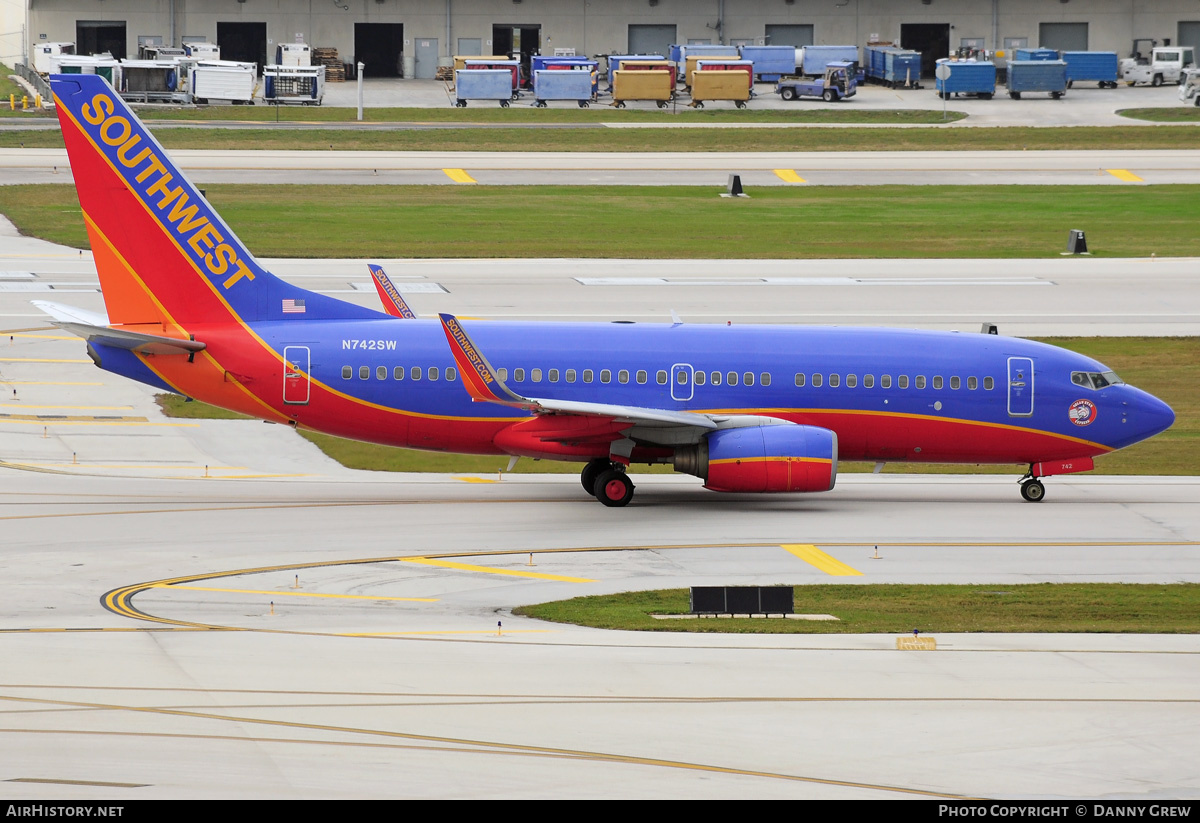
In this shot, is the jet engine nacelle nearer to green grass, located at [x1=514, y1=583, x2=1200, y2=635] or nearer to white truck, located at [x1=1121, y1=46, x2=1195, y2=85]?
green grass, located at [x1=514, y1=583, x2=1200, y2=635]

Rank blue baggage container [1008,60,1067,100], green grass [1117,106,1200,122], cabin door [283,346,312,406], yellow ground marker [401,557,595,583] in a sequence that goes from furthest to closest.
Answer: blue baggage container [1008,60,1067,100]
green grass [1117,106,1200,122]
cabin door [283,346,312,406]
yellow ground marker [401,557,595,583]

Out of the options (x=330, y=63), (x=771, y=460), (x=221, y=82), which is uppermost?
(x=330, y=63)

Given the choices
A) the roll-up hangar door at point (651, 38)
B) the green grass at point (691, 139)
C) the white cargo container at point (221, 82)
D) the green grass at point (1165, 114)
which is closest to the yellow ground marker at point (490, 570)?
the green grass at point (691, 139)

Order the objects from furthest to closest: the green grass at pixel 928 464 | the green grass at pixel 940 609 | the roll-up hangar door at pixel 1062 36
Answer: the roll-up hangar door at pixel 1062 36 → the green grass at pixel 928 464 → the green grass at pixel 940 609

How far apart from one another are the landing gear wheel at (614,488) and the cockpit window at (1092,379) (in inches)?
405

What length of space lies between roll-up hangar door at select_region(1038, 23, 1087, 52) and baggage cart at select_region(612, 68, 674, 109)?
113 ft

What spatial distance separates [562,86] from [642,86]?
6192 millimetres

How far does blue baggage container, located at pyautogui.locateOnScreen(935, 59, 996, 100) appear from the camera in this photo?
384 ft

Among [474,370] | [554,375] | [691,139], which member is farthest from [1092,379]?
[691,139]

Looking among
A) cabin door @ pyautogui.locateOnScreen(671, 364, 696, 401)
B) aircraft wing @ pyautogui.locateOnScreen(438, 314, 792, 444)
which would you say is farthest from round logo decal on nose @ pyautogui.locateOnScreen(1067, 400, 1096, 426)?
cabin door @ pyautogui.locateOnScreen(671, 364, 696, 401)

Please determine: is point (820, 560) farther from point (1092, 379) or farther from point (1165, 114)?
point (1165, 114)

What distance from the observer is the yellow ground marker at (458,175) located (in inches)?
3324

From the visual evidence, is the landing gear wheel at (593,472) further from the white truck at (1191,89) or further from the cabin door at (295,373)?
the white truck at (1191,89)

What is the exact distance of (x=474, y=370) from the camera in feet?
98.5
